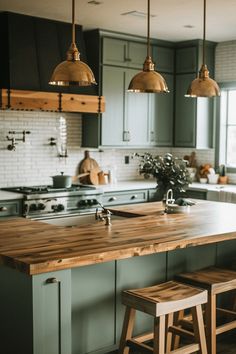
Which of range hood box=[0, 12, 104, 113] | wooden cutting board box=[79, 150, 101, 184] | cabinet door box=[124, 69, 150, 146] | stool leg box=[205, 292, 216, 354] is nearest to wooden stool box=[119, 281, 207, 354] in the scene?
stool leg box=[205, 292, 216, 354]

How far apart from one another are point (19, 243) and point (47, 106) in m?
3.03

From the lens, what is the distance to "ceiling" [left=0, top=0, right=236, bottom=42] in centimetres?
542

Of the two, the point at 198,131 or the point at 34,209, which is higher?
the point at 198,131

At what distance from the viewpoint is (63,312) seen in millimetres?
3115

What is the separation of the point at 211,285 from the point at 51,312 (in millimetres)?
1166

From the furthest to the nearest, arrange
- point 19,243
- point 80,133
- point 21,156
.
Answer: point 80,133 < point 21,156 < point 19,243

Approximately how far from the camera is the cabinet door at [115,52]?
6742 millimetres

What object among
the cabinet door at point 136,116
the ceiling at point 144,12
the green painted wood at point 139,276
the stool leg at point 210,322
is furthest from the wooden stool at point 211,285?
the cabinet door at point 136,116

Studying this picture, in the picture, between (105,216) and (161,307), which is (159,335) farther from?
(105,216)

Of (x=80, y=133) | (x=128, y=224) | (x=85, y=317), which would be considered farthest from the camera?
(x=80, y=133)

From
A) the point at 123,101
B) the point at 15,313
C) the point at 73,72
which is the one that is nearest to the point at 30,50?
the point at 123,101

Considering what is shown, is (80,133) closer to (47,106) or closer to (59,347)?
(47,106)

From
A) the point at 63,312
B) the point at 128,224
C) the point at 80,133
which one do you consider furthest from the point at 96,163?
the point at 63,312

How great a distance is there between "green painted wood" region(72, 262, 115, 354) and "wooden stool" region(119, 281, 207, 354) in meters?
0.26
